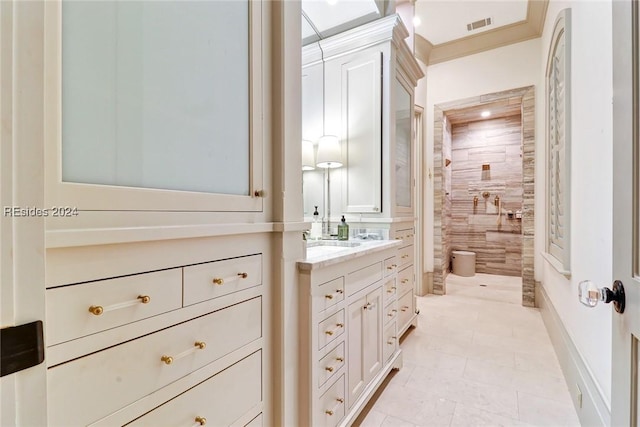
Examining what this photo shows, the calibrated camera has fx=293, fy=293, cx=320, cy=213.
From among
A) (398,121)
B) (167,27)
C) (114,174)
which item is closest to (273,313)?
(114,174)

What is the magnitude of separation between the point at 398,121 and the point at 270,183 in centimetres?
198

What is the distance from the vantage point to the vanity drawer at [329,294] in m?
1.36

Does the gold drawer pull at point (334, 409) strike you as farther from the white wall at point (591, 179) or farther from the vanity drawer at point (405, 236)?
the vanity drawer at point (405, 236)

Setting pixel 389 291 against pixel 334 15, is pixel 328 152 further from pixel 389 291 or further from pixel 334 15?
pixel 389 291

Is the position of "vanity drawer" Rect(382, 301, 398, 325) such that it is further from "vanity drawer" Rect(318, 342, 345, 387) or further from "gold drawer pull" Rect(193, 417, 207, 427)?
"gold drawer pull" Rect(193, 417, 207, 427)

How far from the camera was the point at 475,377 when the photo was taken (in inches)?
86.2

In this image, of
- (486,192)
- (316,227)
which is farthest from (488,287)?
(316,227)

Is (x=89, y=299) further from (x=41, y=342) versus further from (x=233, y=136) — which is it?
(x=233, y=136)

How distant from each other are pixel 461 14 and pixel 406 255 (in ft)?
10.7

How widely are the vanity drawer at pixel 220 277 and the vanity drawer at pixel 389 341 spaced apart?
127 cm

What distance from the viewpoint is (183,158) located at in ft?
3.01

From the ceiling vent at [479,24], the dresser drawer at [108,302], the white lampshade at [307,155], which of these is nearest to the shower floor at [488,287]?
the white lampshade at [307,155]

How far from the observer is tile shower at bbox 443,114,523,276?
5.59 m

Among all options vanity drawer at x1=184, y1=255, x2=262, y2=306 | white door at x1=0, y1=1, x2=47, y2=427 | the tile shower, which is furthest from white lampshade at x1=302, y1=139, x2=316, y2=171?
the tile shower
